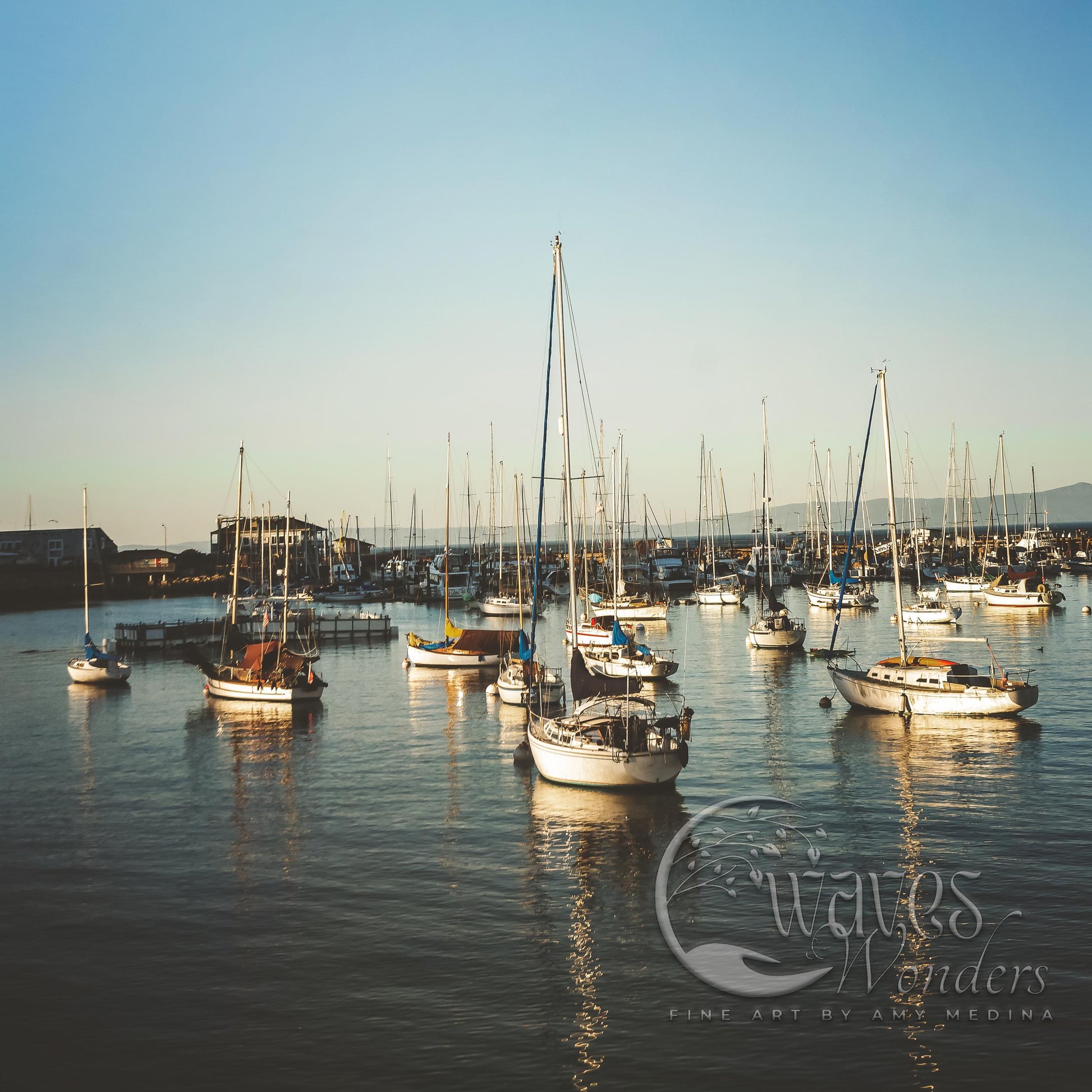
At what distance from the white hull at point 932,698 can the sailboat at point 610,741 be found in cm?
1449

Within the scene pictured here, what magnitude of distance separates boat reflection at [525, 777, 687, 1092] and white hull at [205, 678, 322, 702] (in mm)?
20758

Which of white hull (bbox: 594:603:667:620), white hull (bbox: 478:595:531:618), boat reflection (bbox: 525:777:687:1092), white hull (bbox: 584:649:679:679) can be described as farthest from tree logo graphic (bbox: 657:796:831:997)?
white hull (bbox: 478:595:531:618)

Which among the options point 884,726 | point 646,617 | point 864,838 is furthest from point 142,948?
point 646,617

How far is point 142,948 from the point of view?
19422 millimetres

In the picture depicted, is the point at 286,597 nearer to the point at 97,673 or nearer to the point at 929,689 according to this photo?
the point at 97,673

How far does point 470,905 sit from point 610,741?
9028mm

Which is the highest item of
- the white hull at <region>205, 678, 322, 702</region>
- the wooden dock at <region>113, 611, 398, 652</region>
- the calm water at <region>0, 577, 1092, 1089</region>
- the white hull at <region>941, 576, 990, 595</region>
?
the white hull at <region>941, 576, 990, 595</region>

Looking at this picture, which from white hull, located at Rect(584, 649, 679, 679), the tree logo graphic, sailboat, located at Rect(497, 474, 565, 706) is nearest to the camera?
the tree logo graphic

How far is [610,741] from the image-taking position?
2914 centimetres

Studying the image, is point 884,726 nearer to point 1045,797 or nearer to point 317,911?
point 1045,797

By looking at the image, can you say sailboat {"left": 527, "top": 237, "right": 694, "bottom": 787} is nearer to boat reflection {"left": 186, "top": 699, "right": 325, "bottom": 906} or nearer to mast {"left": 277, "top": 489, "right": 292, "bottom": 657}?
boat reflection {"left": 186, "top": 699, "right": 325, "bottom": 906}

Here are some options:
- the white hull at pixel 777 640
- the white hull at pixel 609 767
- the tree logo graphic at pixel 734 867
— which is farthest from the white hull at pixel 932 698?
the white hull at pixel 777 640

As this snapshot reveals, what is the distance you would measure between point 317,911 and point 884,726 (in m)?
26.5

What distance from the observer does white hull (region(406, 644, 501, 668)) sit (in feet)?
200
